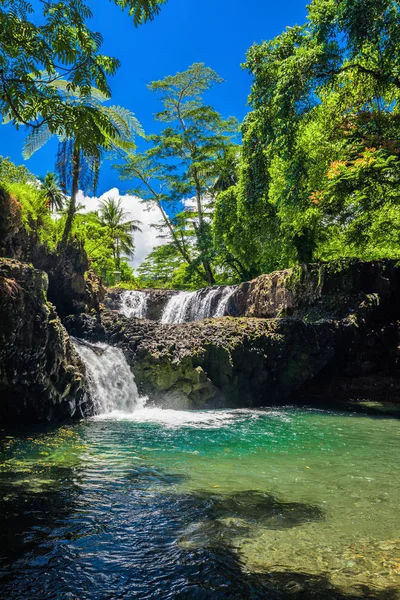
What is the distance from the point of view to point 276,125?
1309cm

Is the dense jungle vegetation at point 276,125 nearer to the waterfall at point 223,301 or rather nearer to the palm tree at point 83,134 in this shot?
the palm tree at point 83,134

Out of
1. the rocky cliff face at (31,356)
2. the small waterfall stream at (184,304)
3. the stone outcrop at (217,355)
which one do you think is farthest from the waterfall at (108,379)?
the small waterfall stream at (184,304)

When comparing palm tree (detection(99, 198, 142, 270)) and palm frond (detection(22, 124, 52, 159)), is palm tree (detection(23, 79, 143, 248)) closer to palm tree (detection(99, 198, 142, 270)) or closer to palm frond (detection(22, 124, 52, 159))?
palm frond (detection(22, 124, 52, 159))

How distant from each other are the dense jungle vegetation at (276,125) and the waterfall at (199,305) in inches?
153

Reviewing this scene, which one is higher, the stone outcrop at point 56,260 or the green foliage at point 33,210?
the green foliage at point 33,210

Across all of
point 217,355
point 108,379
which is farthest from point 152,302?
point 108,379

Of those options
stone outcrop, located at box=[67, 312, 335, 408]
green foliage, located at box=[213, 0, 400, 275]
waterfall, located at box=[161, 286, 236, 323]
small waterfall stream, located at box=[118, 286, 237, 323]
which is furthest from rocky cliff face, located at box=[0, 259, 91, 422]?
waterfall, located at box=[161, 286, 236, 323]

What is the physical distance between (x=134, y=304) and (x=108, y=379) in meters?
13.0

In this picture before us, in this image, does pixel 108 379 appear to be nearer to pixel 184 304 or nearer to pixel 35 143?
pixel 35 143

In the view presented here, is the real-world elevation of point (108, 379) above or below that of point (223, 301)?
below

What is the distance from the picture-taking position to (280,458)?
7113 millimetres

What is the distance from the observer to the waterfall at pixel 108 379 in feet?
38.6

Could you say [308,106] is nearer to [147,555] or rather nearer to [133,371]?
[133,371]

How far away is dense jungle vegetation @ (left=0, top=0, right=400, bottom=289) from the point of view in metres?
3.73
